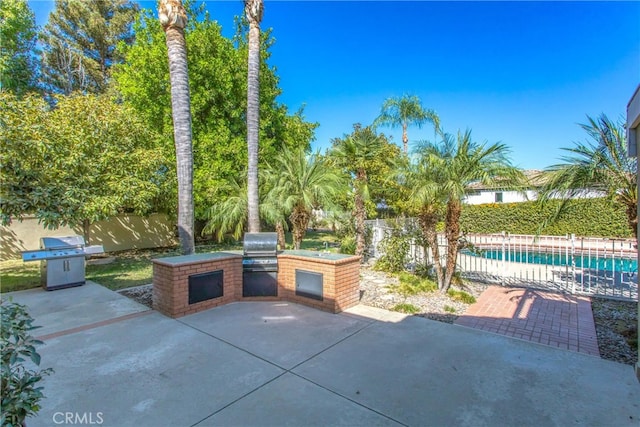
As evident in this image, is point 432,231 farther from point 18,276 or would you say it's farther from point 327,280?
point 18,276

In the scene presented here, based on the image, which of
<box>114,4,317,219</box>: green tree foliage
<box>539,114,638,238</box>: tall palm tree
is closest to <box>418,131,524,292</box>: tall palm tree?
<box>539,114,638,238</box>: tall palm tree

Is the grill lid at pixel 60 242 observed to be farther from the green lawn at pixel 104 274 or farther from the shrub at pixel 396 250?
the shrub at pixel 396 250

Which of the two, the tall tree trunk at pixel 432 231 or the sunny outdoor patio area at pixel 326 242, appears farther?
the tall tree trunk at pixel 432 231

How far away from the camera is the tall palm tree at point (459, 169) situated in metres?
5.84

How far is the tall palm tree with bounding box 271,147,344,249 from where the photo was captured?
8.89m

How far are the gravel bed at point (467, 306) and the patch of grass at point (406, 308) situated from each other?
0.23ft

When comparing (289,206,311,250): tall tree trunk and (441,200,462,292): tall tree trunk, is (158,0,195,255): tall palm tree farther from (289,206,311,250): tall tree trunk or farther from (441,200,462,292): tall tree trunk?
(441,200,462,292): tall tree trunk

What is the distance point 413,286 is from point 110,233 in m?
→ 13.3

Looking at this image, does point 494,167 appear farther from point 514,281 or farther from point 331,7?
point 331,7

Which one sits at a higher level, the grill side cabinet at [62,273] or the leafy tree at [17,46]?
the leafy tree at [17,46]

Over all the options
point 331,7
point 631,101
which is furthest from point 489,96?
point 631,101

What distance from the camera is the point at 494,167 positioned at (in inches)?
229

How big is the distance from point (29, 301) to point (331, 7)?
1144 cm

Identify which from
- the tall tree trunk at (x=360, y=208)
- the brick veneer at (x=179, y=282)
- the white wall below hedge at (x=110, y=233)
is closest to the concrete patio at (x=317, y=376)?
the brick veneer at (x=179, y=282)
